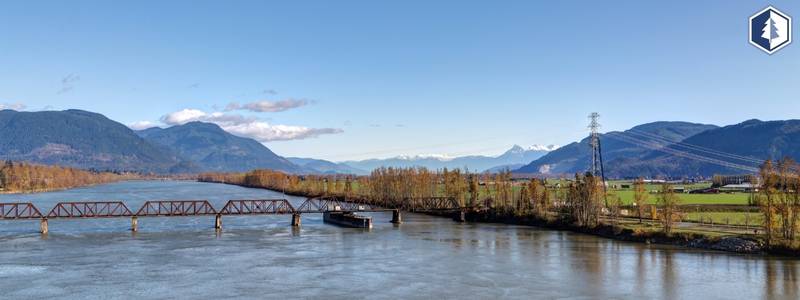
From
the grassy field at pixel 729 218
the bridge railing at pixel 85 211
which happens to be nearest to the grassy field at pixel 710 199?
the grassy field at pixel 729 218

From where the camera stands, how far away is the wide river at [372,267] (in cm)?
4319

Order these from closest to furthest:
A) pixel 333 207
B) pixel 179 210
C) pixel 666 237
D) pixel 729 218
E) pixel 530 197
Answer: pixel 666 237 < pixel 729 218 < pixel 530 197 < pixel 179 210 < pixel 333 207

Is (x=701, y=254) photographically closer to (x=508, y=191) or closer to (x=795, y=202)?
(x=795, y=202)

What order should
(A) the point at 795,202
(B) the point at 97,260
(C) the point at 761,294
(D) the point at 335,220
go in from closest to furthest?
(C) the point at 761,294
(B) the point at 97,260
(A) the point at 795,202
(D) the point at 335,220

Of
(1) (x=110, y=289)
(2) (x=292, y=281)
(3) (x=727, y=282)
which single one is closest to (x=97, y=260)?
(1) (x=110, y=289)

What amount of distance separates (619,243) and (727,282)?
23.1m

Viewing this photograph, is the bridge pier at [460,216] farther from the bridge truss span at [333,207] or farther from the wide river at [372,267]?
the wide river at [372,267]

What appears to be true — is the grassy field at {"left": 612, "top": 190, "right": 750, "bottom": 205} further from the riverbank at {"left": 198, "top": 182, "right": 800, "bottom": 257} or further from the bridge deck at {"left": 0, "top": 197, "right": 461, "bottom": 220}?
the bridge deck at {"left": 0, "top": 197, "right": 461, "bottom": 220}

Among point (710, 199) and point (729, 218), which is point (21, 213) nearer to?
point (729, 218)

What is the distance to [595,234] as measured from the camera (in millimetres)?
77812

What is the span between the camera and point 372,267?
177ft

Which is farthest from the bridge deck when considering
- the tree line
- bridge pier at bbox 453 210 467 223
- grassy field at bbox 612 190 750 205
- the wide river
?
grassy field at bbox 612 190 750 205

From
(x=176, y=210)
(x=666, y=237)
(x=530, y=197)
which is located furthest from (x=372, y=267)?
(x=176, y=210)

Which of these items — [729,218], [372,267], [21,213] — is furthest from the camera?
[21,213]
